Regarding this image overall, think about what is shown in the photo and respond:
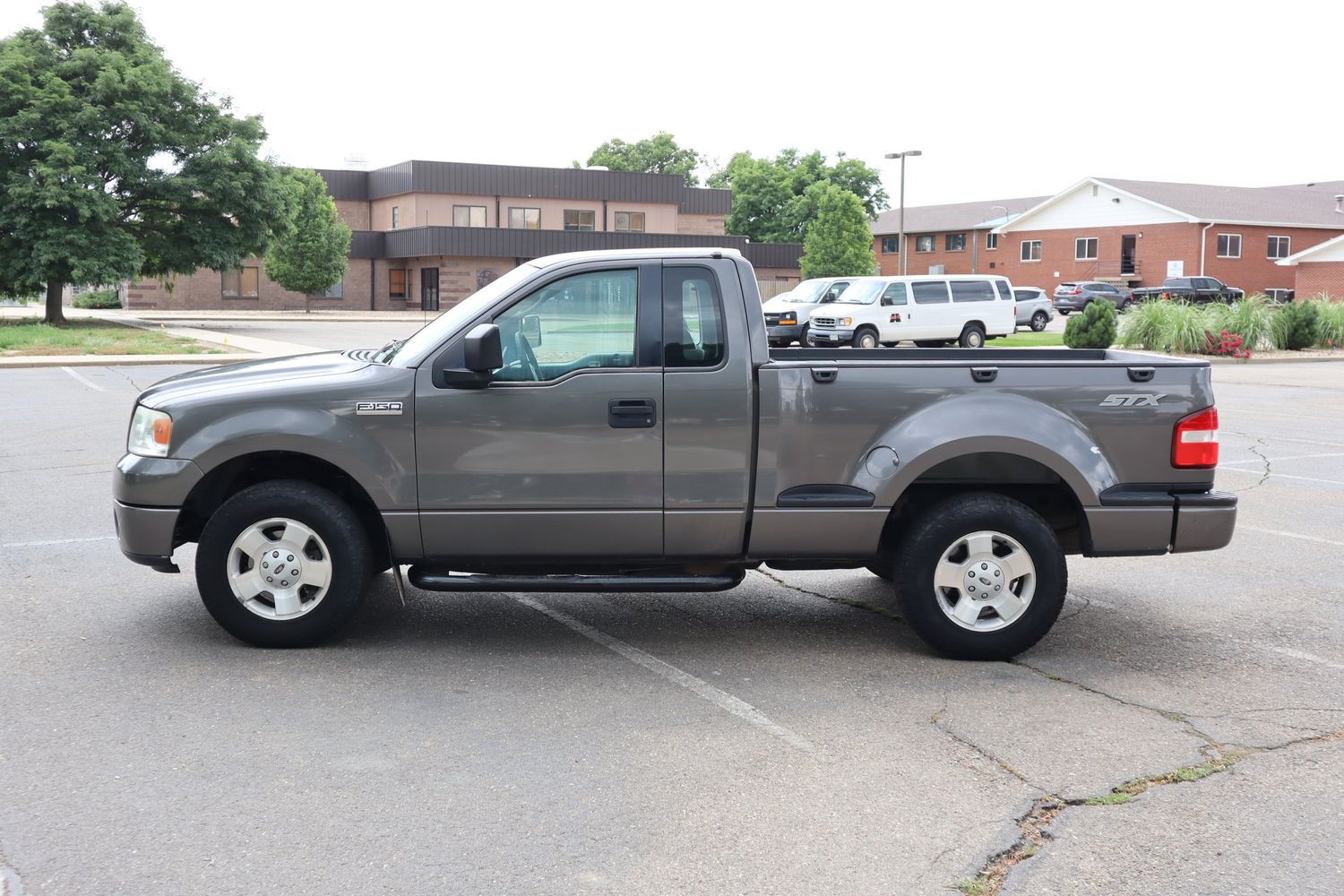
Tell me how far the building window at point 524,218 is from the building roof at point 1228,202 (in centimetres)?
2858

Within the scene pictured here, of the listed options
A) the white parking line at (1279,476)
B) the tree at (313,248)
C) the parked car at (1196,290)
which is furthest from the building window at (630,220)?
the white parking line at (1279,476)

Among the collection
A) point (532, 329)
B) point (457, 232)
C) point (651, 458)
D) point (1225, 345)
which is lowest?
point (651, 458)

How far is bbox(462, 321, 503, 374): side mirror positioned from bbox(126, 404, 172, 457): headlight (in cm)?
152

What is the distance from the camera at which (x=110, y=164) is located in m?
36.3

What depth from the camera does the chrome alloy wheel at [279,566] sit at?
19.4 feet

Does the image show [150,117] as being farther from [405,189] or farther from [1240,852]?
[1240,852]

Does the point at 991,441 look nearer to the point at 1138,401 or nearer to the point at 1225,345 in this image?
the point at 1138,401

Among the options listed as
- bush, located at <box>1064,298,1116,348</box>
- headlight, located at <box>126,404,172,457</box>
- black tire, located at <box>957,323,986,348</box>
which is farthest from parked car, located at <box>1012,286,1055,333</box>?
headlight, located at <box>126,404,172,457</box>

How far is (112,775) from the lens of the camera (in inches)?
175

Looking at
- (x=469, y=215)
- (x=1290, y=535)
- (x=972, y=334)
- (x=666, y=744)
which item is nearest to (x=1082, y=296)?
(x=972, y=334)

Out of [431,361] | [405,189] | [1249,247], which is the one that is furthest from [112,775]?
[1249,247]

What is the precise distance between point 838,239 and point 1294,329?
29.6 m

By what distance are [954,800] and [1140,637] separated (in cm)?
265

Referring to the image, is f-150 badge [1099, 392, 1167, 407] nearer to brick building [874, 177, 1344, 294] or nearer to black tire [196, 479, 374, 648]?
black tire [196, 479, 374, 648]
